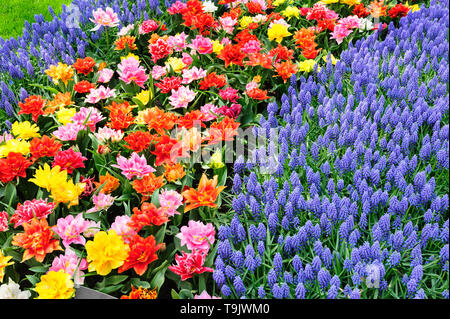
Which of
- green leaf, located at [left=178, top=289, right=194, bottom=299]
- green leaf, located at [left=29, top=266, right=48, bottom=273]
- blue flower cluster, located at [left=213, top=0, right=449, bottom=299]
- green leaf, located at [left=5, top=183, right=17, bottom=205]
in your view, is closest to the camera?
blue flower cluster, located at [left=213, top=0, right=449, bottom=299]

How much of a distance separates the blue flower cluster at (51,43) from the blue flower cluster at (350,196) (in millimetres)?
1858

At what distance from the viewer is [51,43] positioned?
3852 mm

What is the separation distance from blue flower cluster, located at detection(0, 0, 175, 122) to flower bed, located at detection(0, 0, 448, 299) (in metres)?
0.02

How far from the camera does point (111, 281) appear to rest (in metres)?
2.10

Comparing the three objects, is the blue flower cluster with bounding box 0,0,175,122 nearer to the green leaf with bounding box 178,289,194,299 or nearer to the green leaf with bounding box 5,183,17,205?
the green leaf with bounding box 5,183,17,205

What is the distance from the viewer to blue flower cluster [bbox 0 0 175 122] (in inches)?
136

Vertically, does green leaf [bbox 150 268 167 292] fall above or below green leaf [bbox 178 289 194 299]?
above

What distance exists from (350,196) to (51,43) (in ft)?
9.69

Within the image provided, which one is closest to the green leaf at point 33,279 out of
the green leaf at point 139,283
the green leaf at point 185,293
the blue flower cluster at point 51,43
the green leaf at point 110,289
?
the green leaf at point 110,289

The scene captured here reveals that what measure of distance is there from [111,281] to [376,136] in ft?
5.37

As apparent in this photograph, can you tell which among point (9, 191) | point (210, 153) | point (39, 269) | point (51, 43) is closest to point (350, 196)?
point (210, 153)

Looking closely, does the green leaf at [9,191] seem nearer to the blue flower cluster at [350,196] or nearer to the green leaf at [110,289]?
the green leaf at [110,289]

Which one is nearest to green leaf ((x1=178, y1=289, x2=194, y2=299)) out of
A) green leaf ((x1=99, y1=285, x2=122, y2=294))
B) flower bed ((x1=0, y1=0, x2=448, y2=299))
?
flower bed ((x1=0, y1=0, x2=448, y2=299))
